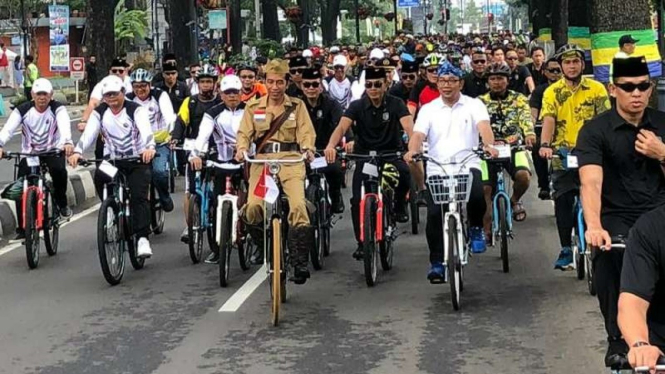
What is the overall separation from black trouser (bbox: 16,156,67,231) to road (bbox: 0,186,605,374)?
63 centimetres

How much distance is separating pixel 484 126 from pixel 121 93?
346 centimetres

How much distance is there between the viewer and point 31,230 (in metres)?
11.9

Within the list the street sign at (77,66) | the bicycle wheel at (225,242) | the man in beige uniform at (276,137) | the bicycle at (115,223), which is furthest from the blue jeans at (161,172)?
the street sign at (77,66)

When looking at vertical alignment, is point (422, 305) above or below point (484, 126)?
below

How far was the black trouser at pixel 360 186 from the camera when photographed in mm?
11456

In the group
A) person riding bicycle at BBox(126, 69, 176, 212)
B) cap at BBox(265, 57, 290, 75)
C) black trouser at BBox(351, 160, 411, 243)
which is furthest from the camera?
person riding bicycle at BBox(126, 69, 176, 212)

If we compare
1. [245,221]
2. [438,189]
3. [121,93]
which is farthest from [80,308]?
[438,189]

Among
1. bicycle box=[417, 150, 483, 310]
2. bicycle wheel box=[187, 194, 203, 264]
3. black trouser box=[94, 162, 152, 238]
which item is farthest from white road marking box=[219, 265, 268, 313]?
bicycle box=[417, 150, 483, 310]

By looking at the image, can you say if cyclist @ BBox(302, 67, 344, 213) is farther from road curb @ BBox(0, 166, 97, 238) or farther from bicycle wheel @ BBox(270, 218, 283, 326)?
road curb @ BBox(0, 166, 97, 238)

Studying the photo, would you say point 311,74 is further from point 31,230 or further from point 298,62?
point 31,230

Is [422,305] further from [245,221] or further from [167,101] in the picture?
[167,101]

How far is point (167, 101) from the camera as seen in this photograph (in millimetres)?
13883

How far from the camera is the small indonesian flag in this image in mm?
9711

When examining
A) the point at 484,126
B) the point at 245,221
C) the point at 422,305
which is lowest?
the point at 422,305
